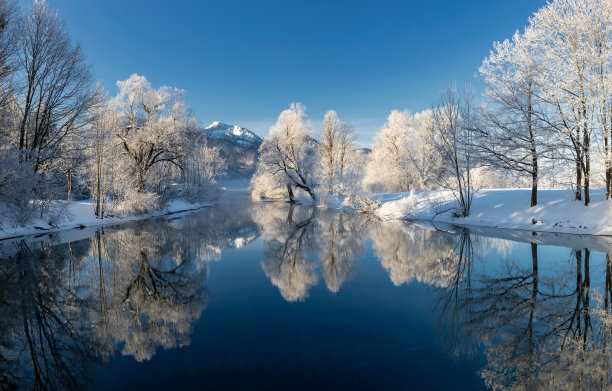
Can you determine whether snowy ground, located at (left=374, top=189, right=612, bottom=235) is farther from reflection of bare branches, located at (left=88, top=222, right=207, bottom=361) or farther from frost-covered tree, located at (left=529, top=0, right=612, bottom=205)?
reflection of bare branches, located at (left=88, top=222, right=207, bottom=361)

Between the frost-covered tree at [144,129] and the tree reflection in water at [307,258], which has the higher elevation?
the frost-covered tree at [144,129]

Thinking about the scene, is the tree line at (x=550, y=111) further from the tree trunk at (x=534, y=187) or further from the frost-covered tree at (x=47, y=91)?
the frost-covered tree at (x=47, y=91)

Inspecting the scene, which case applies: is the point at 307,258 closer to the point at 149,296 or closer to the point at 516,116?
the point at 149,296

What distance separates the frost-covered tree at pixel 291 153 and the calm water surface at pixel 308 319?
2413 cm

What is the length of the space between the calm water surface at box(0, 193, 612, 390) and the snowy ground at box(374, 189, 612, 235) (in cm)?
388

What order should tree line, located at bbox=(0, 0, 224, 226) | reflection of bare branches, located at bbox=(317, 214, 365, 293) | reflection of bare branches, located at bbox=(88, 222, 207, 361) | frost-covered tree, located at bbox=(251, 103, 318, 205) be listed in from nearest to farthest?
reflection of bare branches, located at bbox=(88, 222, 207, 361), reflection of bare branches, located at bbox=(317, 214, 365, 293), tree line, located at bbox=(0, 0, 224, 226), frost-covered tree, located at bbox=(251, 103, 318, 205)

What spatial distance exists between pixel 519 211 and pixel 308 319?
16.7 m

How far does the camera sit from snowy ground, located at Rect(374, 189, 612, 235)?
537 inches

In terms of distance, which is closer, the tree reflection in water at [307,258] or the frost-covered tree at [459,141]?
the tree reflection in water at [307,258]

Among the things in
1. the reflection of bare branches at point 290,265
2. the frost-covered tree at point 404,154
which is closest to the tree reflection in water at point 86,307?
the reflection of bare branches at point 290,265

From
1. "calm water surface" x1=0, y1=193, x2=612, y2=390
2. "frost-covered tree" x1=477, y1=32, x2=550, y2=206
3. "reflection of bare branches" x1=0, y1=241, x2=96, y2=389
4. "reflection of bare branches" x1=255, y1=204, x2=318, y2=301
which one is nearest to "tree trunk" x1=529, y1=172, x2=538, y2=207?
"frost-covered tree" x1=477, y1=32, x2=550, y2=206

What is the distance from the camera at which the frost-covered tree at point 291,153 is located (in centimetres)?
3422

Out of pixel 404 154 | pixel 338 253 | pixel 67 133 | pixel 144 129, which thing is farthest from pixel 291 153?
pixel 338 253

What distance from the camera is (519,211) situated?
16844mm
